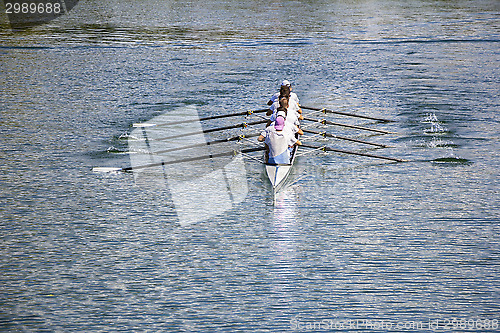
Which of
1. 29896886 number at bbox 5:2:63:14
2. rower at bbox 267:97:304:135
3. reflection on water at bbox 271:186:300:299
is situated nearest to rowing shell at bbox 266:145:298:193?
reflection on water at bbox 271:186:300:299

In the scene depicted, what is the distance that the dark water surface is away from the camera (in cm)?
777

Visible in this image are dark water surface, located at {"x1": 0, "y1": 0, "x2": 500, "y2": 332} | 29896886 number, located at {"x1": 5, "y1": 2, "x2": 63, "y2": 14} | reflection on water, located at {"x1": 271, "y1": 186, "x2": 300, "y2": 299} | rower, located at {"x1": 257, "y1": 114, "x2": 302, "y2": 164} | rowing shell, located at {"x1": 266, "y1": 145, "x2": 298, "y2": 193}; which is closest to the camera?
dark water surface, located at {"x1": 0, "y1": 0, "x2": 500, "y2": 332}

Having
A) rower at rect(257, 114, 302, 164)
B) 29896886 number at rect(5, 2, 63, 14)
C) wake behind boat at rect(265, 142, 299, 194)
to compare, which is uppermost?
29896886 number at rect(5, 2, 63, 14)

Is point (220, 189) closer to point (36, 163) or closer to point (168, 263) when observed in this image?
point (168, 263)

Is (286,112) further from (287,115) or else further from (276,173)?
(276,173)

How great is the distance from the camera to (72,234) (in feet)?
32.7

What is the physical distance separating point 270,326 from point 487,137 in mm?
9460

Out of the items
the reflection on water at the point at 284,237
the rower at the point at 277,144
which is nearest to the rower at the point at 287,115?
the rower at the point at 277,144

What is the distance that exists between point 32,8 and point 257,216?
4344cm

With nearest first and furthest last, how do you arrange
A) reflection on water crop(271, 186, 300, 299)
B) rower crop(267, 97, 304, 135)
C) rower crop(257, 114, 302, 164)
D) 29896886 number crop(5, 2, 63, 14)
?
reflection on water crop(271, 186, 300, 299) → rower crop(257, 114, 302, 164) → rower crop(267, 97, 304, 135) → 29896886 number crop(5, 2, 63, 14)

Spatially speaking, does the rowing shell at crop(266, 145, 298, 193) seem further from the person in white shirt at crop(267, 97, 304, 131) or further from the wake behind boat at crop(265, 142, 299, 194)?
the person in white shirt at crop(267, 97, 304, 131)

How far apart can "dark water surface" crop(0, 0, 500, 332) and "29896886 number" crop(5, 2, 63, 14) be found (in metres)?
24.5

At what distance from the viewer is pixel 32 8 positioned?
160 feet

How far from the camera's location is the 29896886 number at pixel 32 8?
47.0 meters
